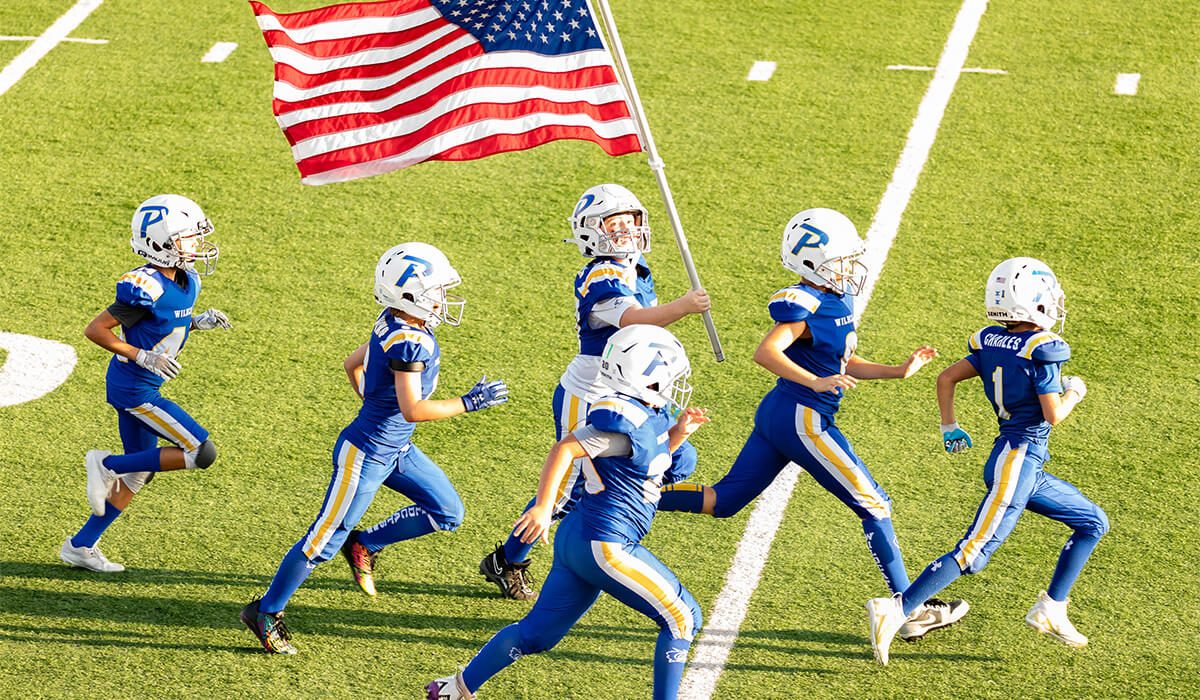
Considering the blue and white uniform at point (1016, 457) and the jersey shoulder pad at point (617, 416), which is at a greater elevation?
the jersey shoulder pad at point (617, 416)

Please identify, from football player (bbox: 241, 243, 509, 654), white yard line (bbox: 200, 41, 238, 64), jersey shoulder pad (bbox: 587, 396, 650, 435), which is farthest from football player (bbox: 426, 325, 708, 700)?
white yard line (bbox: 200, 41, 238, 64)

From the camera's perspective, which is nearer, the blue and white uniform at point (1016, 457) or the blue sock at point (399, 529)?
the blue and white uniform at point (1016, 457)

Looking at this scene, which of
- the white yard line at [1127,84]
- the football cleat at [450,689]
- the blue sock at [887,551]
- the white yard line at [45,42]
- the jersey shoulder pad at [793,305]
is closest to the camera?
the football cleat at [450,689]

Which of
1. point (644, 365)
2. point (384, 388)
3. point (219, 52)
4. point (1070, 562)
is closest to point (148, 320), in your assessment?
point (384, 388)

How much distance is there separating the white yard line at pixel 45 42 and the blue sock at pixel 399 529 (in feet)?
25.5

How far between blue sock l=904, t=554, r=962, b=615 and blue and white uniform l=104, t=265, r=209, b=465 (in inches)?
147

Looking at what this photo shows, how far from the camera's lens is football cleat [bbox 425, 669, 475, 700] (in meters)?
6.08

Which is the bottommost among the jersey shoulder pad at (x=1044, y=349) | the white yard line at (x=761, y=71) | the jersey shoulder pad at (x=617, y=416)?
the white yard line at (x=761, y=71)

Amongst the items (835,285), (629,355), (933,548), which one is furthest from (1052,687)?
(629,355)

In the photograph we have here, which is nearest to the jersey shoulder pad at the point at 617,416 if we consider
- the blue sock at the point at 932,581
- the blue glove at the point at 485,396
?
the blue glove at the point at 485,396

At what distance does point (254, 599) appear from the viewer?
22.9ft

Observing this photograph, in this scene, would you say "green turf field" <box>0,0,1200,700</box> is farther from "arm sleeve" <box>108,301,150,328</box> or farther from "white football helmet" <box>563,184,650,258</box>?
"white football helmet" <box>563,184,650,258</box>

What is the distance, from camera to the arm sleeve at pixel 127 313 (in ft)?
22.8

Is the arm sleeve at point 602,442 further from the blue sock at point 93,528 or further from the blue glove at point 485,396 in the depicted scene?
the blue sock at point 93,528
